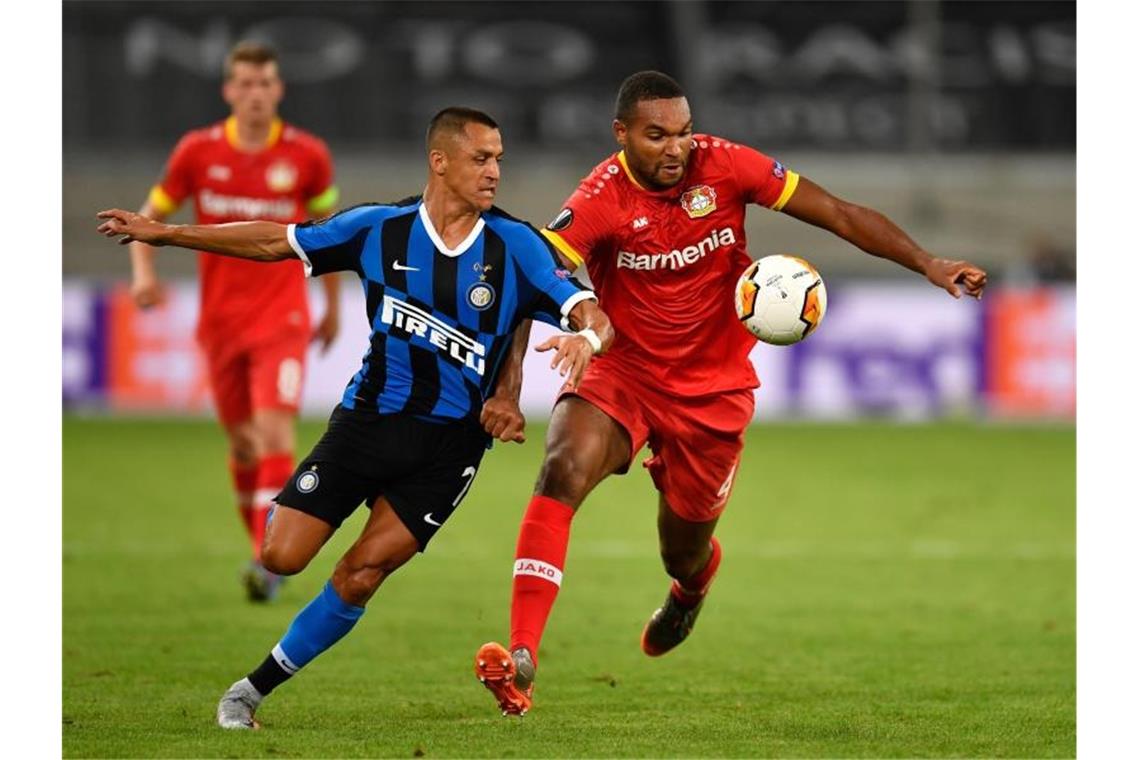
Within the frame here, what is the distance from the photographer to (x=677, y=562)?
7707mm

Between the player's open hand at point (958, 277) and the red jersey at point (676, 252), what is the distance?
70cm

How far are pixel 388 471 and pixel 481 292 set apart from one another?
2.37ft

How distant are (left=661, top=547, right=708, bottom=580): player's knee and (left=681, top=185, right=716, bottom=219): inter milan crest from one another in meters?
1.56

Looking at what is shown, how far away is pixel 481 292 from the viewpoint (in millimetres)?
6297

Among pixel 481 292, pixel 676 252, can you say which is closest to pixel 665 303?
pixel 676 252

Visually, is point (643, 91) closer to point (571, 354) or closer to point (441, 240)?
point (441, 240)

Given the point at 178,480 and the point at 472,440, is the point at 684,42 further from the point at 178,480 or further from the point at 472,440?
the point at 472,440

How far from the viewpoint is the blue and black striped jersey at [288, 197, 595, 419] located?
630 centimetres

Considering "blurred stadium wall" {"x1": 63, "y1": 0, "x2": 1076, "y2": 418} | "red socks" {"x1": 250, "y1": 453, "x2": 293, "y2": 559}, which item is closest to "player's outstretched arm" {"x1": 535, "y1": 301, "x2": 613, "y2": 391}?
"red socks" {"x1": 250, "y1": 453, "x2": 293, "y2": 559}

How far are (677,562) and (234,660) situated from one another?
2037 millimetres

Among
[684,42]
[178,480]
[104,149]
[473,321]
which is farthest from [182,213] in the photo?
[473,321]

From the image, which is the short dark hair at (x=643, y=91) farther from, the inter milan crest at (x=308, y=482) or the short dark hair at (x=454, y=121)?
the inter milan crest at (x=308, y=482)

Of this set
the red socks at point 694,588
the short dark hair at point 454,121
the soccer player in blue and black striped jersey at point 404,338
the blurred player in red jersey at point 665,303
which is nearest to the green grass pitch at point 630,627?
the red socks at point 694,588

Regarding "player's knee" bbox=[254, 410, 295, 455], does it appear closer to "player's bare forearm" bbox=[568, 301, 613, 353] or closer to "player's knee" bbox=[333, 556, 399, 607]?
"player's knee" bbox=[333, 556, 399, 607]
